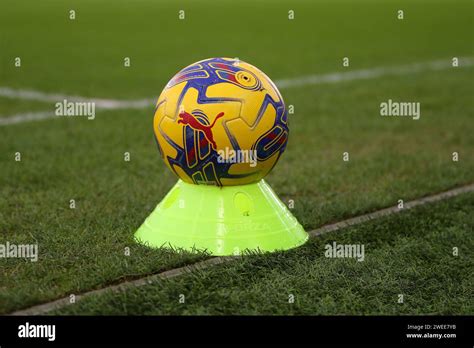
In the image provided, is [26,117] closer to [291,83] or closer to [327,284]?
[291,83]

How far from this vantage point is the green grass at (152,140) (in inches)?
247

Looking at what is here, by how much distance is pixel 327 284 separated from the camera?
5547 millimetres

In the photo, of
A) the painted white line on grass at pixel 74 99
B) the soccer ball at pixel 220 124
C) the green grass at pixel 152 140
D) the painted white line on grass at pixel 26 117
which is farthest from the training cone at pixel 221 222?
the painted white line on grass at pixel 74 99

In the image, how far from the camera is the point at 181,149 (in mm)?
6020

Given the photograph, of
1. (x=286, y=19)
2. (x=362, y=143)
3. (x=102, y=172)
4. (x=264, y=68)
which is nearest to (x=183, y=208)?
(x=102, y=172)

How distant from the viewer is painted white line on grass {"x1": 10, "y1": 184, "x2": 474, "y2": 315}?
5.08 m

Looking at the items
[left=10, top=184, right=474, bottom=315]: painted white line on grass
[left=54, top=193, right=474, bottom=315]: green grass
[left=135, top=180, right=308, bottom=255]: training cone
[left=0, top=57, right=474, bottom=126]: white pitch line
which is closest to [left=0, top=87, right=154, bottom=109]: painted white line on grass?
[left=0, top=57, right=474, bottom=126]: white pitch line

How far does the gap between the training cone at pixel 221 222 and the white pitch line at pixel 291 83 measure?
555 cm

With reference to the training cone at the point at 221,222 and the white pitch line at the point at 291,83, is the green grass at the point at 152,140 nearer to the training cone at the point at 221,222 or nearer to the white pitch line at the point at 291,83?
the training cone at the point at 221,222

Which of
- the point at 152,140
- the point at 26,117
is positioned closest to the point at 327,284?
the point at 152,140

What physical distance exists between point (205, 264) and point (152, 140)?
475cm

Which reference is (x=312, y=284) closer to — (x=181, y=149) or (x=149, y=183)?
(x=181, y=149)

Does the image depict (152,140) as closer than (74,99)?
Yes
